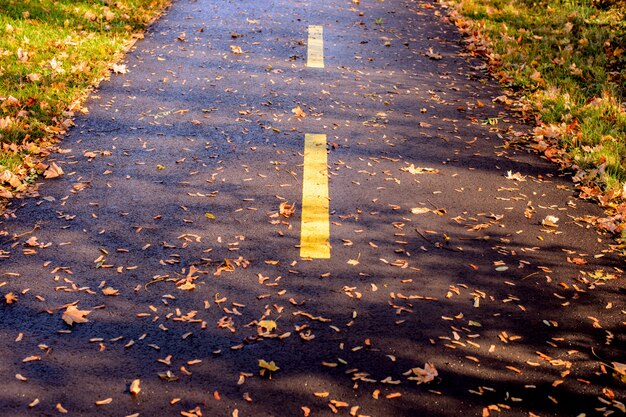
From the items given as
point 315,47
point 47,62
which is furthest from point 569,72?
point 47,62

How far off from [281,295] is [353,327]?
508 millimetres

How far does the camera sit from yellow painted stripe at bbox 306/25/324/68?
7.81 m

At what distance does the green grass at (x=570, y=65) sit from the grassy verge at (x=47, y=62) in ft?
16.0

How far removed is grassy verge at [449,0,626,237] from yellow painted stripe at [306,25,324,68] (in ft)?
7.51

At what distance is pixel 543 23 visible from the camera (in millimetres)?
9625

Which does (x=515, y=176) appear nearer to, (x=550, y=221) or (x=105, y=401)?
(x=550, y=221)

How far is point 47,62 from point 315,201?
13.4 feet

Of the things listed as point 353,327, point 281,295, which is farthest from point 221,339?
point 353,327

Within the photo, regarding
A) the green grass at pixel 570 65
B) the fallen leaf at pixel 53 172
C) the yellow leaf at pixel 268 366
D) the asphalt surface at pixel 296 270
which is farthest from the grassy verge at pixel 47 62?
the green grass at pixel 570 65

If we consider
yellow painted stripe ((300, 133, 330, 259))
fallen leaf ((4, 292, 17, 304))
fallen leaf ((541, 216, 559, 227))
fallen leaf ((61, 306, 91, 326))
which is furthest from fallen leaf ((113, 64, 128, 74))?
fallen leaf ((541, 216, 559, 227))

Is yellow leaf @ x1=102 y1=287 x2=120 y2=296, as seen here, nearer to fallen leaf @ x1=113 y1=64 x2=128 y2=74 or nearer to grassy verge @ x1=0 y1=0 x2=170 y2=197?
grassy verge @ x1=0 y1=0 x2=170 y2=197

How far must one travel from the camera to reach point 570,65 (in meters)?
7.84

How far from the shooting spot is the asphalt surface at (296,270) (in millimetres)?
3045

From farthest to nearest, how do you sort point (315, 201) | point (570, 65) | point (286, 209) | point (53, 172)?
point (570, 65), point (53, 172), point (315, 201), point (286, 209)
